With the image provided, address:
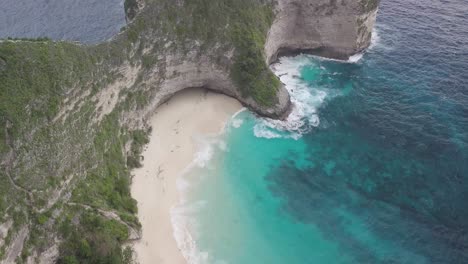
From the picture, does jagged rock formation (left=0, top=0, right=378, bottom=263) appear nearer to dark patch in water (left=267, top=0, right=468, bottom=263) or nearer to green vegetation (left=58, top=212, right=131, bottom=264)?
green vegetation (left=58, top=212, right=131, bottom=264)

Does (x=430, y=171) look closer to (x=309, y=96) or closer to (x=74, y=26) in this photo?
(x=309, y=96)

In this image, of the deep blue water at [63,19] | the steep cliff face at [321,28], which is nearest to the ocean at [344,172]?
the steep cliff face at [321,28]

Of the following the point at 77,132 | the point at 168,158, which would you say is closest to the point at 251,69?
the point at 168,158

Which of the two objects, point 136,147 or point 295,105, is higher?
point 295,105

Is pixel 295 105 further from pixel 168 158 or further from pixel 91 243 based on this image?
pixel 91 243

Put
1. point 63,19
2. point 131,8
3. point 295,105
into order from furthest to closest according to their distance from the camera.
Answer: point 63,19 → point 295,105 → point 131,8
